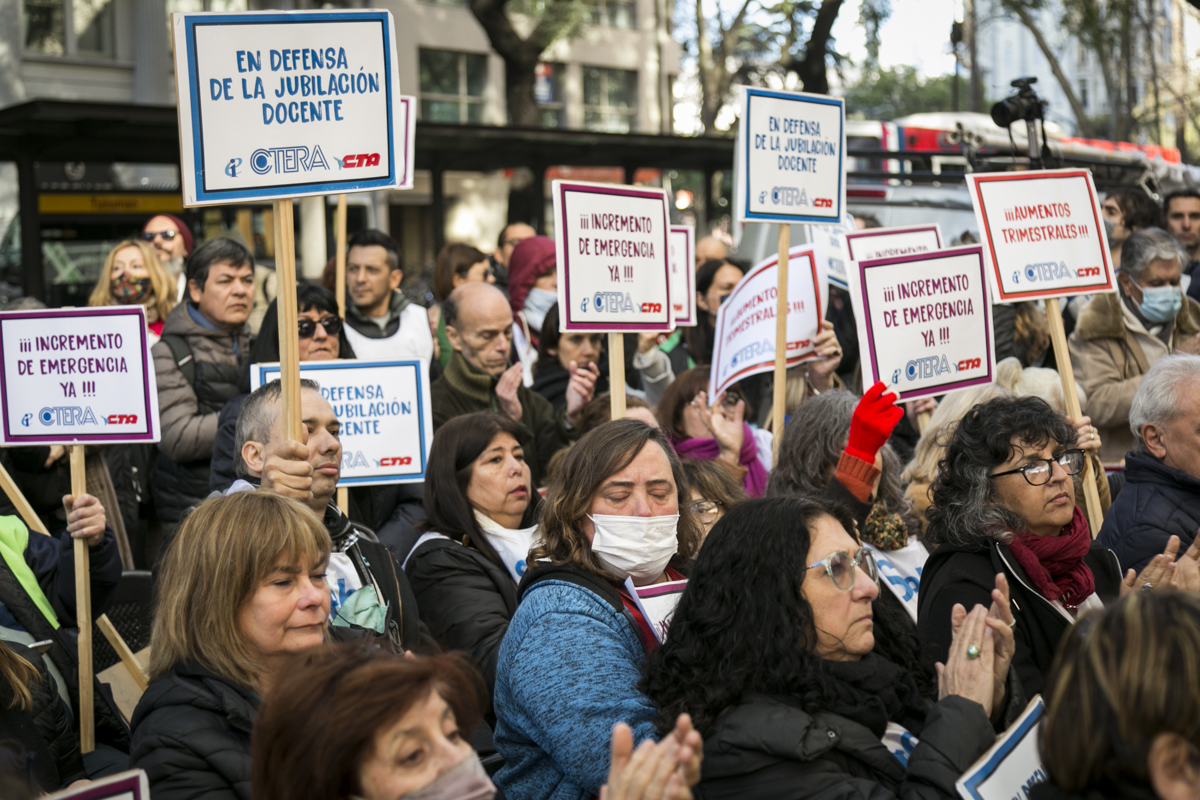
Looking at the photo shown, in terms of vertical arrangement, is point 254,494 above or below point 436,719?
above

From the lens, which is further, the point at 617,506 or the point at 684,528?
the point at 684,528

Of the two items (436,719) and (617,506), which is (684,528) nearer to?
(617,506)

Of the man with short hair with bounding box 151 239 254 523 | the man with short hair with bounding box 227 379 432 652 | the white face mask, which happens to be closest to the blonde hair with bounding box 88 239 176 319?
the man with short hair with bounding box 151 239 254 523

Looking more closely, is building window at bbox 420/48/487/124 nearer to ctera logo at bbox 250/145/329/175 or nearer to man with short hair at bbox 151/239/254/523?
man with short hair at bbox 151/239/254/523

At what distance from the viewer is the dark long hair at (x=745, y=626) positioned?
8.71 feet

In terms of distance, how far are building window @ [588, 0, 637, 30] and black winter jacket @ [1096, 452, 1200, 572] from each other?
33389 mm

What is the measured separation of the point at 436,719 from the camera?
7.30 ft

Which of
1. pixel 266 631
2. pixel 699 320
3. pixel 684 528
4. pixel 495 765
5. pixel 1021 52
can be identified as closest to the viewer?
pixel 266 631

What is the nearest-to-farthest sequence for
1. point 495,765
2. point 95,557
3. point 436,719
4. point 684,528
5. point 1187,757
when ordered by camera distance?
point 1187,757 → point 436,719 → point 495,765 → point 684,528 → point 95,557

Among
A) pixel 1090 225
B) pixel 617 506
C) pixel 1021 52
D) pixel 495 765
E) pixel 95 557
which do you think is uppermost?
pixel 1021 52

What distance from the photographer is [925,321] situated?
5.34m

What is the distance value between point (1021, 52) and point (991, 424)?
83.6 meters

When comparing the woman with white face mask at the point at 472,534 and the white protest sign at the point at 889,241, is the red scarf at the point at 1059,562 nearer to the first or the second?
the woman with white face mask at the point at 472,534

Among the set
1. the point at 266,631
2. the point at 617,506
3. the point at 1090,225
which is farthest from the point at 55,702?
the point at 1090,225
